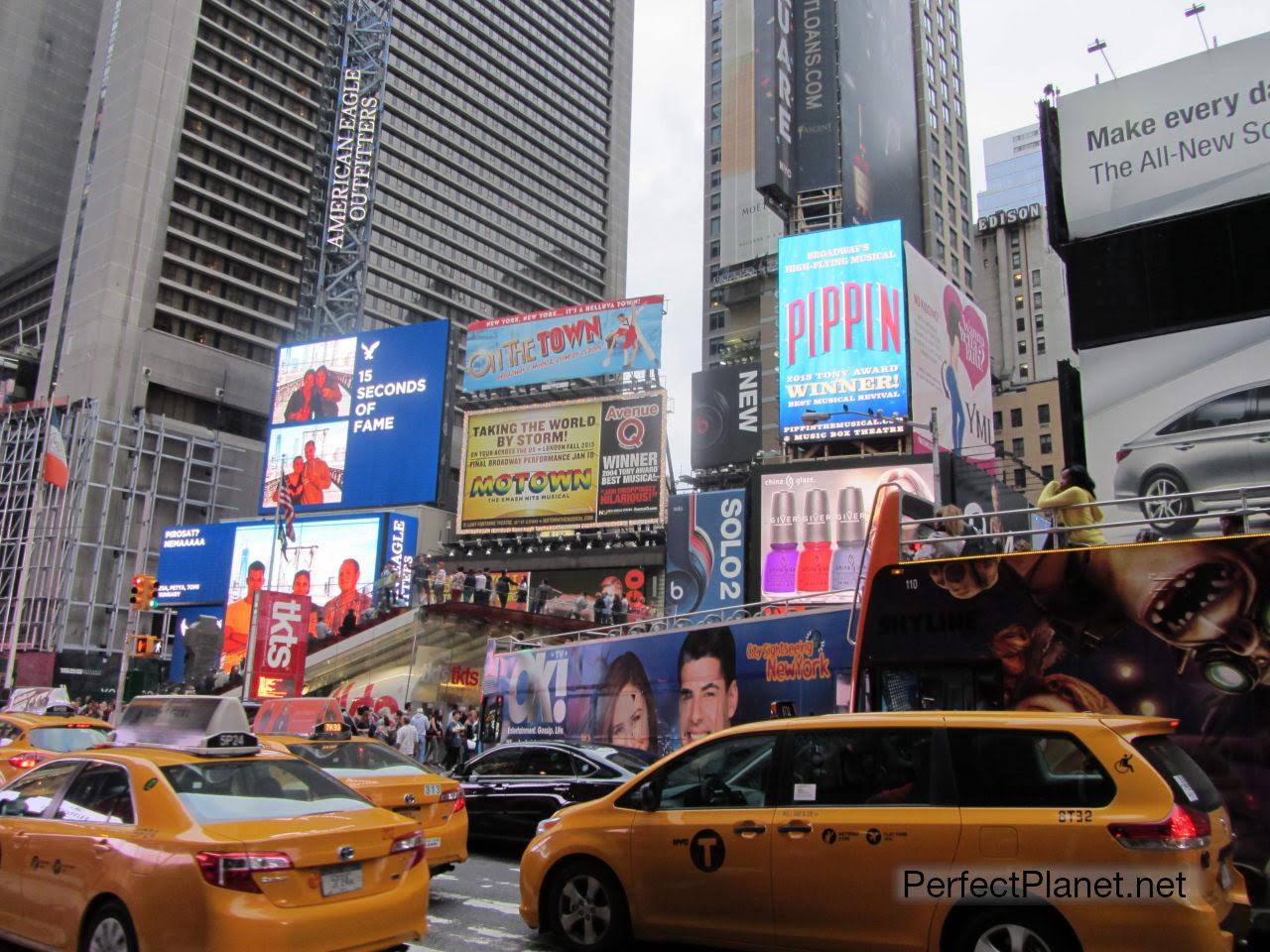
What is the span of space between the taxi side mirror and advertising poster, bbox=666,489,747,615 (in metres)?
30.6

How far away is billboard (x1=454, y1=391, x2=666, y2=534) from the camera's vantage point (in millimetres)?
44938

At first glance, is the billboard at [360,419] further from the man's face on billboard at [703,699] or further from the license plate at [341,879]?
the license plate at [341,879]

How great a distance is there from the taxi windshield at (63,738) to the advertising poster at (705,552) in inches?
1025

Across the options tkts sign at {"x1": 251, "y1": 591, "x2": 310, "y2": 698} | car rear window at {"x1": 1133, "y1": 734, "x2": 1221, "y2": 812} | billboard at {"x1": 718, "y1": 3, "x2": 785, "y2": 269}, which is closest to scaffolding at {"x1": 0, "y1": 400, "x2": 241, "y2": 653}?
tkts sign at {"x1": 251, "y1": 591, "x2": 310, "y2": 698}

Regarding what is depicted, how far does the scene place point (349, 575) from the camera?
49438 mm

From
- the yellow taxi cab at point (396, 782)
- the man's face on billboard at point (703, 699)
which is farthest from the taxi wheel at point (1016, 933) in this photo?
the man's face on billboard at point (703, 699)

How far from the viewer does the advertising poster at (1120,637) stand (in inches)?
301

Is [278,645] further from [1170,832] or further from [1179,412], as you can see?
[1170,832]

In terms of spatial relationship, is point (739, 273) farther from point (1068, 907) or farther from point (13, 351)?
point (1068, 907)

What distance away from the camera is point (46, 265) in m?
86.9

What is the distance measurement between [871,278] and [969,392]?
9.17m

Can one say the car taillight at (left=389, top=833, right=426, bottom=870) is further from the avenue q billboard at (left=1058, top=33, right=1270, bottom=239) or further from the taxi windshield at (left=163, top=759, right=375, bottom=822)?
the avenue q billboard at (left=1058, top=33, right=1270, bottom=239)

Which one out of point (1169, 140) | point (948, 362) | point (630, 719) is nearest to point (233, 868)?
point (630, 719)

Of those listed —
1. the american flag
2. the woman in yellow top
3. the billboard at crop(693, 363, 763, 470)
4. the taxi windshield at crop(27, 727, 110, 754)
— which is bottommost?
the taxi windshield at crop(27, 727, 110, 754)
